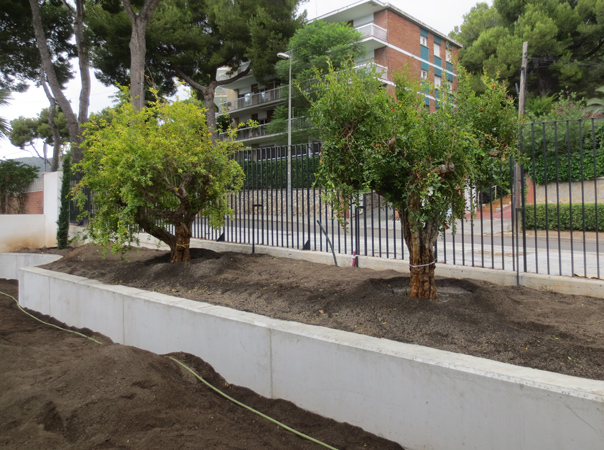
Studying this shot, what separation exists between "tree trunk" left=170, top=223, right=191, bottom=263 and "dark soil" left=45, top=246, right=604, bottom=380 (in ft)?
1.17

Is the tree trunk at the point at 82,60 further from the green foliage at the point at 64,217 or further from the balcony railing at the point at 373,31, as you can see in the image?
the balcony railing at the point at 373,31

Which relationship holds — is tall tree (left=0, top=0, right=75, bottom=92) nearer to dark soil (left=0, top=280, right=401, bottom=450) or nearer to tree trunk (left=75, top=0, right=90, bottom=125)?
tree trunk (left=75, top=0, right=90, bottom=125)

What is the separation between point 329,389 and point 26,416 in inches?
85.8

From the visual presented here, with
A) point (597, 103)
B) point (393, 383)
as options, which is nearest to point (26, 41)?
point (393, 383)

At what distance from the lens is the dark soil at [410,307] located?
3064mm

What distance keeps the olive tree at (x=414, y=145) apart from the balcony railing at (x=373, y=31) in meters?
29.2

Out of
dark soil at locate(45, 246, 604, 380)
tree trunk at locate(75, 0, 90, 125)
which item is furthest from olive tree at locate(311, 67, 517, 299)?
tree trunk at locate(75, 0, 90, 125)

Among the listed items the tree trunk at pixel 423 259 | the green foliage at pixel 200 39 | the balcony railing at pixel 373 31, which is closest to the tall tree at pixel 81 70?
the green foliage at pixel 200 39

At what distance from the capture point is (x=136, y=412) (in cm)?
308

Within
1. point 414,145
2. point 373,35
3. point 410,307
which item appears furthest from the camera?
point 373,35

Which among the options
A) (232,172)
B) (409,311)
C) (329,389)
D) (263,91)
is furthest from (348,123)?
(263,91)

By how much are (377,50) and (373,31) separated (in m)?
1.67

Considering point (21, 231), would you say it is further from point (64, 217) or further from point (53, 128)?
point (53, 128)

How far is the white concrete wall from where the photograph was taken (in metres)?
12.9
